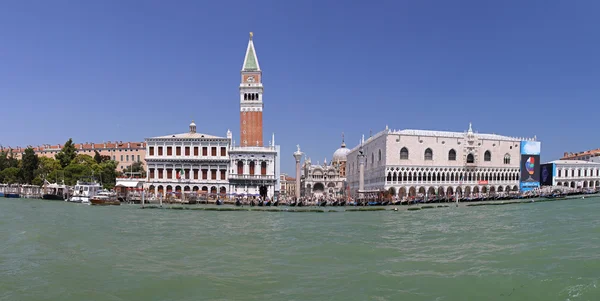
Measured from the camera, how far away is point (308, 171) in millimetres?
88625

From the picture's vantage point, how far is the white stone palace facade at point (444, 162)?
54.5m

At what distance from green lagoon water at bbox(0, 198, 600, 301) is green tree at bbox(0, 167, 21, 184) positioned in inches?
1777

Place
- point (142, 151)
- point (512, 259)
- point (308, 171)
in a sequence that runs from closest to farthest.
Answer: point (512, 259) → point (142, 151) → point (308, 171)

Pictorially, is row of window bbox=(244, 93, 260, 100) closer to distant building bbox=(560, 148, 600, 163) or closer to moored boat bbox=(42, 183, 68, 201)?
moored boat bbox=(42, 183, 68, 201)

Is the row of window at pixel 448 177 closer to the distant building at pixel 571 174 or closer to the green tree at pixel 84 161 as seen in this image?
the distant building at pixel 571 174

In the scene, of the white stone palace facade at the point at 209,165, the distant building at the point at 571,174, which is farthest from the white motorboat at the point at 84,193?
the distant building at the point at 571,174

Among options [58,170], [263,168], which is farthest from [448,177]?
[58,170]

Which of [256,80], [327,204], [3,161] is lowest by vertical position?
[327,204]

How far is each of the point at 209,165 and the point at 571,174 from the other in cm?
4690

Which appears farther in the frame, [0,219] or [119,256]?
[0,219]

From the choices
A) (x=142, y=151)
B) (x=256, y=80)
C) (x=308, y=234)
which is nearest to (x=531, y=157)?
(x=256, y=80)

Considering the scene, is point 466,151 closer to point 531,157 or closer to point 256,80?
point 531,157

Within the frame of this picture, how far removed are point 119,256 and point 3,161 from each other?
203 ft

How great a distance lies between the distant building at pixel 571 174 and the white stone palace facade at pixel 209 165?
1440 inches
